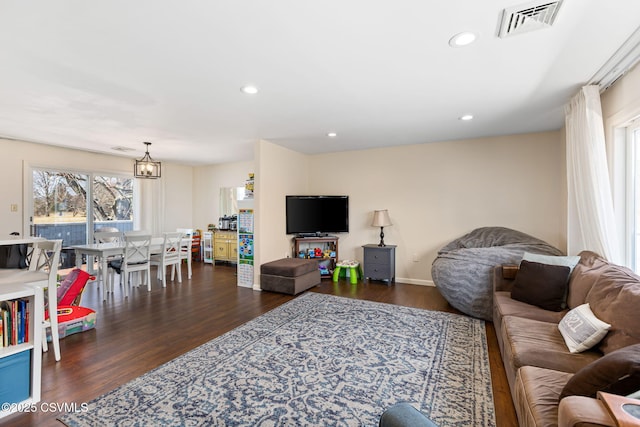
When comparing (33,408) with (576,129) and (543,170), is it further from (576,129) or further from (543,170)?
(543,170)

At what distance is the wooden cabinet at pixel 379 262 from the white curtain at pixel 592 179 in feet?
8.32

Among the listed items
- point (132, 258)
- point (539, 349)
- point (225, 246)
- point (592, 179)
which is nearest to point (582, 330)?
point (539, 349)

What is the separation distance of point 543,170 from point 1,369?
20.0 ft

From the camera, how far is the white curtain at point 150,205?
6668mm

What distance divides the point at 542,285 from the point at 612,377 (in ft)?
5.41

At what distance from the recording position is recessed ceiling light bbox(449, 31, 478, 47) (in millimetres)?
1923

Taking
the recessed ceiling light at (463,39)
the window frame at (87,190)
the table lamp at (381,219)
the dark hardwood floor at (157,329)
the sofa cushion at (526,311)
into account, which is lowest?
the dark hardwood floor at (157,329)

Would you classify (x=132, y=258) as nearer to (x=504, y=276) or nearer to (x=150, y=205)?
(x=150, y=205)

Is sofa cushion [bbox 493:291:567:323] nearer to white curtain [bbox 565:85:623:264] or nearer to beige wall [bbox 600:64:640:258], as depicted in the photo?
white curtain [bbox 565:85:623:264]

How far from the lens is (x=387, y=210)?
5406mm

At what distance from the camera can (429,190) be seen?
511cm

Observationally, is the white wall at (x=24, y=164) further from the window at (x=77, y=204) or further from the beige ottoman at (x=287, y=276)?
the beige ottoman at (x=287, y=276)

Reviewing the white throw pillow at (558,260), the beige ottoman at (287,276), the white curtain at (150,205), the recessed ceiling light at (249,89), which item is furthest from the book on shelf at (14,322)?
the white curtain at (150,205)

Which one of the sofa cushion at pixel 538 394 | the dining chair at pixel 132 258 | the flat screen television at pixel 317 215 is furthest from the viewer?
the flat screen television at pixel 317 215
